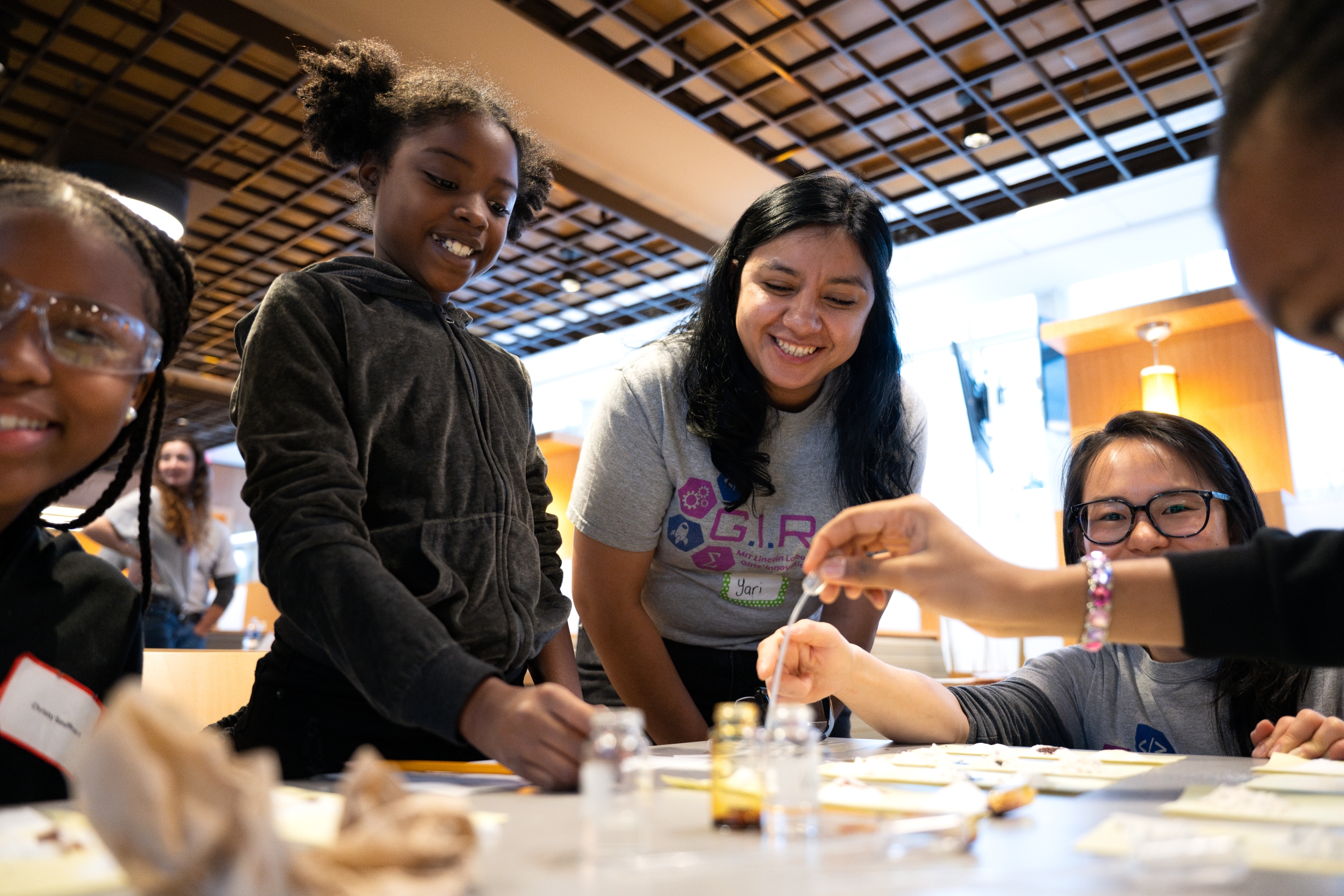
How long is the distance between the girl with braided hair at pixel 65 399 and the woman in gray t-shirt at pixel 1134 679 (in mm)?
806

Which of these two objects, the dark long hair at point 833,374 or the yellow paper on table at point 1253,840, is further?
the dark long hair at point 833,374

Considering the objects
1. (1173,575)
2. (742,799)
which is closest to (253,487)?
(742,799)

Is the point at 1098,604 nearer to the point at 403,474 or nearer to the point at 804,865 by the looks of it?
the point at 804,865

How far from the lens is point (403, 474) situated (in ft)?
3.70

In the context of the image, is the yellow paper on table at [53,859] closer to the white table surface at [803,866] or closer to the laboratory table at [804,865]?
the laboratory table at [804,865]

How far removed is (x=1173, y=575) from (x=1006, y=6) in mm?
4406

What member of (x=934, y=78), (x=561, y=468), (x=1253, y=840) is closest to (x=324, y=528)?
(x=1253, y=840)

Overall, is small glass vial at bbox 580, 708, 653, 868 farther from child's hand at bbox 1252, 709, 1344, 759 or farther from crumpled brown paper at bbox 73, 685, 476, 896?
child's hand at bbox 1252, 709, 1344, 759

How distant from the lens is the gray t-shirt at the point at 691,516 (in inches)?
62.3

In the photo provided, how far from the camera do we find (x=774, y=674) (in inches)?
50.1

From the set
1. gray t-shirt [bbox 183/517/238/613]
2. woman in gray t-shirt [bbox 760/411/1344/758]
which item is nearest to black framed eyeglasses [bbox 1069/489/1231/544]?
woman in gray t-shirt [bbox 760/411/1344/758]

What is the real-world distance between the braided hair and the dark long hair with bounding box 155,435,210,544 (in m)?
3.34

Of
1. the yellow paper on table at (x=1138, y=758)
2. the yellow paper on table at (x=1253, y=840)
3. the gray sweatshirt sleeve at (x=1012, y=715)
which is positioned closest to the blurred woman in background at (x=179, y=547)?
the gray sweatshirt sleeve at (x=1012, y=715)

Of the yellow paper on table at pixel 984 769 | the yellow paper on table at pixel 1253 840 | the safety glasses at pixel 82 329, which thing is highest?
the safety glasses at pixel 82 329
